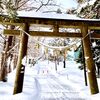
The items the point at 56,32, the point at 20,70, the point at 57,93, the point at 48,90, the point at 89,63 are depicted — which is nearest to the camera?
the point at 20,70

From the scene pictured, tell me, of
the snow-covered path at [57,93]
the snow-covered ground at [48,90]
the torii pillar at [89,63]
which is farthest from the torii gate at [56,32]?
the snow-covered path at [57,93]

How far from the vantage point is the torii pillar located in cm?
1020

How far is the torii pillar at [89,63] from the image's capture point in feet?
33.5

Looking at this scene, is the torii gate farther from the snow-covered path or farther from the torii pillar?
the snow-covered path

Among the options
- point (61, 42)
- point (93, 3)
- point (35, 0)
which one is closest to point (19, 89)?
point (93, 3)

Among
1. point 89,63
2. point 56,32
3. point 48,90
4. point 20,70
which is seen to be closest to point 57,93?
point 48,90

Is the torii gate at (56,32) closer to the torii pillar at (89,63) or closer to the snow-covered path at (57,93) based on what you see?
the torii pillar at (89,63)

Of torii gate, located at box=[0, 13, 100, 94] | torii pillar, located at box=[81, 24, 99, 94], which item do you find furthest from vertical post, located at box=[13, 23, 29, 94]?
torii pillar, located at box=[81, 24, 99, 94]

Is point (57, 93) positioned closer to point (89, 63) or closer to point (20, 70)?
point (89, 63)

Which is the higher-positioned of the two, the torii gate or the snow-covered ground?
the torii gate

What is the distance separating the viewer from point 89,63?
10.4 m

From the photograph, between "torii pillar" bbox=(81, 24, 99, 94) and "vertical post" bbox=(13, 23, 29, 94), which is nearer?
"vertical post" bbox=(13, 23, 29, 94)

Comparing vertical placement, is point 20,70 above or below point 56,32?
below

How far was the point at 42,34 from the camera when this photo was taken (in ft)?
35.1
